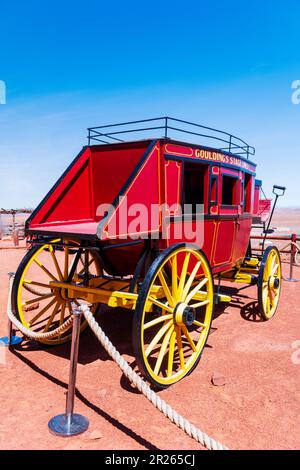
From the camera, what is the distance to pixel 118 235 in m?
3.71

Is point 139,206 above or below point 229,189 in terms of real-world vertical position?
below

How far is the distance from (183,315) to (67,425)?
1.57m

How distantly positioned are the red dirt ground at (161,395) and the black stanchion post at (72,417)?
68 millimetres

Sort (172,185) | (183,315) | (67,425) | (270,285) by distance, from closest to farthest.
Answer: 1. (67,425)
2. (183,315)
3. (172,185)
4. (270,285)

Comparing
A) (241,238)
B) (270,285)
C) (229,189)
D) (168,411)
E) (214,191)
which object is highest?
(229,189)

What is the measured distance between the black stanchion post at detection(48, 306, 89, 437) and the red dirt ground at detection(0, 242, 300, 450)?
7 cm

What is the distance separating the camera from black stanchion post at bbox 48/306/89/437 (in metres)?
3.07

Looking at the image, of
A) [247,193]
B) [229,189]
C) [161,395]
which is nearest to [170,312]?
[161,395]

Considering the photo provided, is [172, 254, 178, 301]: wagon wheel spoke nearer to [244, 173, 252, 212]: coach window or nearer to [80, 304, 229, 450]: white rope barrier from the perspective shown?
[80, 304, 229, 450]: white rope barrier

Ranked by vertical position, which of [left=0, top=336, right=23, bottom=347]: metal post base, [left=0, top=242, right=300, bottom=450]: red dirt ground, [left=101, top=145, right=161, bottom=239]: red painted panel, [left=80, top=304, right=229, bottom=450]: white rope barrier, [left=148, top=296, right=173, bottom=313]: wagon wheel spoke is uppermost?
[left=101, top=145, right=161, bottom=239]: red painted panel

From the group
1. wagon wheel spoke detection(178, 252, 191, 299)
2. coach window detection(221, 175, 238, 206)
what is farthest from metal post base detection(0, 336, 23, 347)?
coach window detection(221, 175, 238, 206)

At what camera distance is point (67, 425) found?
316 centimetres

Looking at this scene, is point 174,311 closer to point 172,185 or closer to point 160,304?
point 160,304
